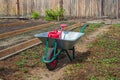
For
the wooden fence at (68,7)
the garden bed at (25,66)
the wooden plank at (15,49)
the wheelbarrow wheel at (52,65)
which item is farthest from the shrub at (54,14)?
the wheelbarrow wheel at (52,65)

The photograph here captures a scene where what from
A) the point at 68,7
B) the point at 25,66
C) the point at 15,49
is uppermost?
the point at 68,7

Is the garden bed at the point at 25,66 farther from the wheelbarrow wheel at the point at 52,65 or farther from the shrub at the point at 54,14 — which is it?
the shrub at the point at 54,14

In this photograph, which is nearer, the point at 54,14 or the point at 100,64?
the point at 100,64

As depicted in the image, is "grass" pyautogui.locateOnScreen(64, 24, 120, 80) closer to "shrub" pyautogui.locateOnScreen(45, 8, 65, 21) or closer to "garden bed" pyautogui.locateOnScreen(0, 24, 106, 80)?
"garden bed" pyautogui.locateOnScreen(0, 24, 106, 80)

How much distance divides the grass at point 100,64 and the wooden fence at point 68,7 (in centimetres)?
792

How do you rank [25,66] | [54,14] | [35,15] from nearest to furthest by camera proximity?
[25,66] → [54,14] → [35,15]

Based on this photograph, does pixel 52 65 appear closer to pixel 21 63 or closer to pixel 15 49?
pixel 21 63

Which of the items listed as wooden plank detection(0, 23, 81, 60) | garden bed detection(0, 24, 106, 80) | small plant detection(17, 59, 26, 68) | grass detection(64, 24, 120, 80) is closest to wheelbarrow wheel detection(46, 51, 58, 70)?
garden bed detection(0, 24, 106, 80)

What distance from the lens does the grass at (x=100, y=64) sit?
587cm

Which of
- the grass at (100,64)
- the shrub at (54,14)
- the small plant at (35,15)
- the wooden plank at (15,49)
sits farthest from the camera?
the small plant at (35,15)

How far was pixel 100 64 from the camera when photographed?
6719mm

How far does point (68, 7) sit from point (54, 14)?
1.20 meters

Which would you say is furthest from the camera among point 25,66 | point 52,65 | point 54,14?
point 54,14

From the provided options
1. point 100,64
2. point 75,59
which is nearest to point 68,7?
point 75,59
